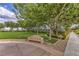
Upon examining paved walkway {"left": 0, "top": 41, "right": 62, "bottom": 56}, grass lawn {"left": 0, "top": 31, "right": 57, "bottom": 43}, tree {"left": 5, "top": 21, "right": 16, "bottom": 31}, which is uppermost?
tree {"left": 5, "top": 21, "right": 16, "bottom": 31}

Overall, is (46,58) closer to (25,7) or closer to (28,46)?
(28,46)

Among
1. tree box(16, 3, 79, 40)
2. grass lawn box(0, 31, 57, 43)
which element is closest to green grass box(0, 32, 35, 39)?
grass lawn box(0, 31, 57, 43)

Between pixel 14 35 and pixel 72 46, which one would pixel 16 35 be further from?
pixel 72 46

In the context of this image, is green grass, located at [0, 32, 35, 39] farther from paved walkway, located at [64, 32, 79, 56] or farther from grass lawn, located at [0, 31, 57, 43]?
paved walkway, located at [64, 32, 79, 56]

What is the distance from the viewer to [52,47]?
62.2 inches

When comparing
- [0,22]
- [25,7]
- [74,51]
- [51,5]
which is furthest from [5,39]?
[74,51]

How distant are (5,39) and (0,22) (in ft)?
0.50

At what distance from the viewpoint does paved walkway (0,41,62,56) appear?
157 cm

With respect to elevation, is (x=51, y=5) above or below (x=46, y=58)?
above

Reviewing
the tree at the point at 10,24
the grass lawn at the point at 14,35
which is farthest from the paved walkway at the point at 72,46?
the tree at the point at 10,24

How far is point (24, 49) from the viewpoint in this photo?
158cm

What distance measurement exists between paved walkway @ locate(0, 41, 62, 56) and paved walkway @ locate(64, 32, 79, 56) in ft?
0.25

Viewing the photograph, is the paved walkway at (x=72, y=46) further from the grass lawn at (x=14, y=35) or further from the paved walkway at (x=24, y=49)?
the grass lawn at (x=14, y=35)

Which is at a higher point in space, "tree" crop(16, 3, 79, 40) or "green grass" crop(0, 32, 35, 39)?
"tree" crop(16, 3, 79, 40)
